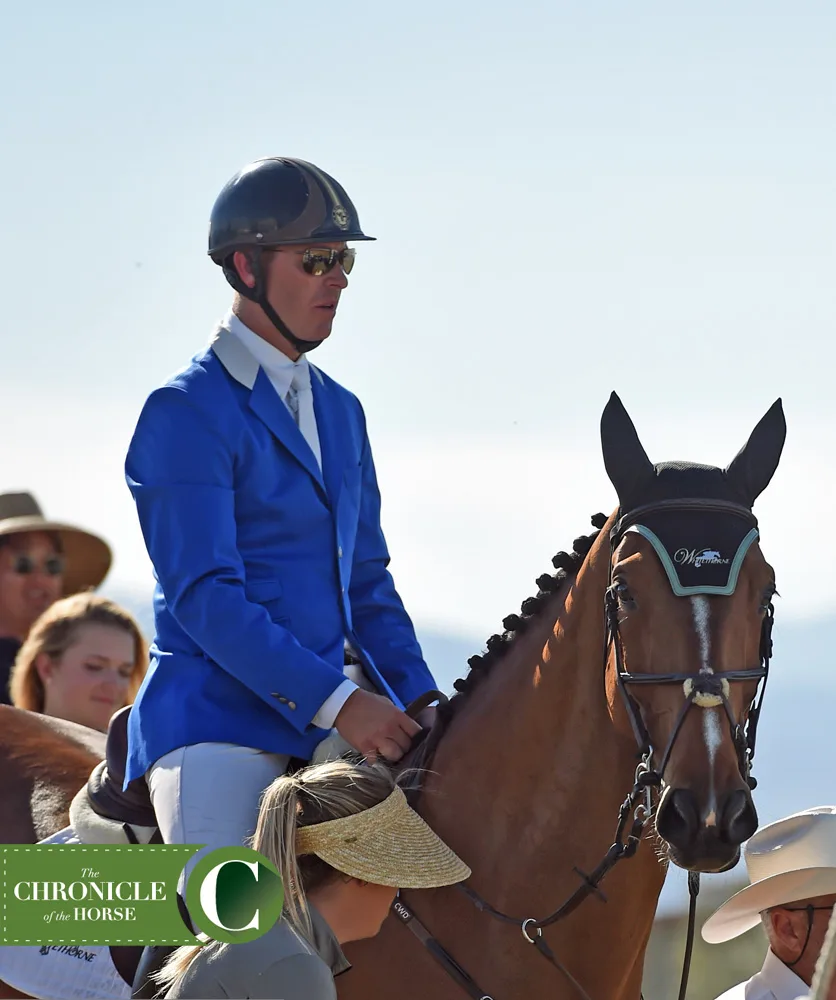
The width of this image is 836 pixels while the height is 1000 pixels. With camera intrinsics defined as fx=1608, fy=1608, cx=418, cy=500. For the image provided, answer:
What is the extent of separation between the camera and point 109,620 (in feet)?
26.7

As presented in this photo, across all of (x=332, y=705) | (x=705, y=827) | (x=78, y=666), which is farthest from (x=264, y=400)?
(x=78, y=666)

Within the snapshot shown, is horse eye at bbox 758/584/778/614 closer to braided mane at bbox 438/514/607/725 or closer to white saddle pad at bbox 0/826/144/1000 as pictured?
braided mane at bbox 438/514/607/725

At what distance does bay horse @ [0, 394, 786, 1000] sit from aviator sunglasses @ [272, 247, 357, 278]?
1.20m

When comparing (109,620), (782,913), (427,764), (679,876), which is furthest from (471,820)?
(109,620)

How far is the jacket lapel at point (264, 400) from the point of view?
539 cm

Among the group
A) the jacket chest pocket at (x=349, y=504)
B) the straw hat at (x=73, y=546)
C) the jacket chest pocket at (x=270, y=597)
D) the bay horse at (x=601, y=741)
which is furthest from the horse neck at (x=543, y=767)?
the straw hat at (x=73, y=546)

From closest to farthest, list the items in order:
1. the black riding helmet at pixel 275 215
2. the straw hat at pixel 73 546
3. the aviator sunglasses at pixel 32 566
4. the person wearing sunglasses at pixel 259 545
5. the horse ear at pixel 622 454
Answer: the horse ear at pixel 622 454 → the person wearing sunglasses at pixel 259 545 → the black riding helmet at pixel 275 215 → the aviator sunglasses at pixel 32 566 → the straw hat at pixel 73 546

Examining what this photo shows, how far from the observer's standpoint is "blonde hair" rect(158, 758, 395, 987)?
3855 millimetres

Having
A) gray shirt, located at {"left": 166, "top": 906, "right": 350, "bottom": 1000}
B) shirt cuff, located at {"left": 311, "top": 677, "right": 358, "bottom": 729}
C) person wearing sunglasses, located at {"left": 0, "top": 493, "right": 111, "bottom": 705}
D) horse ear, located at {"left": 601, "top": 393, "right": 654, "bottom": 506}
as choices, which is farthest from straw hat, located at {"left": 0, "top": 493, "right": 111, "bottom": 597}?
gray shirt, located at {"left": 166, "top": 906, "right": 350, "bottom": 1000}

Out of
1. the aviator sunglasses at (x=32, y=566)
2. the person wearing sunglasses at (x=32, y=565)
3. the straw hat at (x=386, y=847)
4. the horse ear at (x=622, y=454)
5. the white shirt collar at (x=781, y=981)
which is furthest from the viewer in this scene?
the aviator sunglasses at (x=32, y=566)

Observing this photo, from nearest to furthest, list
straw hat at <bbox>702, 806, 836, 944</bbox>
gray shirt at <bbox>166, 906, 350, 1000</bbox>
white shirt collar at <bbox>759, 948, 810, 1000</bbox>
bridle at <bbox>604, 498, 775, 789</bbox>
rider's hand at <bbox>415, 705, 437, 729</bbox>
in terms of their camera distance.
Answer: gray shirt at <bbox>166, 906, 350, 1000</bbox>
bridle at <bbox>604, 498, 775, 789</bbox>
white shirt collar at <bbox>759, 948, 810, 1000</bbox>
straw hat at <bbox>702, 806, 836, 944</bbox>
rider's hand at <bbox>415, 705, 437, 729</bbox>

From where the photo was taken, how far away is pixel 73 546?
9.79m

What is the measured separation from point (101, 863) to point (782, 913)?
213 centimetres

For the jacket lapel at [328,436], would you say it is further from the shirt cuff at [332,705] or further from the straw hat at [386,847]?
the straw hat at [386,847]
